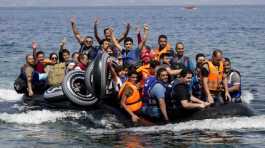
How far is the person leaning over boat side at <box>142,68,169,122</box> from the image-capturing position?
1184 centimetres

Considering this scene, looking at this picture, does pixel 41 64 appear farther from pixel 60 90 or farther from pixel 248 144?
pixel 248 144

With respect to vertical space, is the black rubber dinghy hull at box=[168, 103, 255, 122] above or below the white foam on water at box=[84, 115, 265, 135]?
above

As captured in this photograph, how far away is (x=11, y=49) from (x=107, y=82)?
22.8 m

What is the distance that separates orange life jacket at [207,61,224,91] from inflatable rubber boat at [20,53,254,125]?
0.56 meters

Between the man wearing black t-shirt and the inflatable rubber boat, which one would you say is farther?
the inflatable rubber boat

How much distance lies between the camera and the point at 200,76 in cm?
1278

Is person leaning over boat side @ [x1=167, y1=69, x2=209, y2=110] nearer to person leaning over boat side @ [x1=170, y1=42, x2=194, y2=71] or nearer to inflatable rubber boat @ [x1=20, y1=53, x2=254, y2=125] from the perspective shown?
inflatable rubber boat @ [x1=20, y1=53, x2=254, y2=125]

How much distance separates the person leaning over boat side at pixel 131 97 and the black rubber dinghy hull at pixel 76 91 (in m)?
1.21

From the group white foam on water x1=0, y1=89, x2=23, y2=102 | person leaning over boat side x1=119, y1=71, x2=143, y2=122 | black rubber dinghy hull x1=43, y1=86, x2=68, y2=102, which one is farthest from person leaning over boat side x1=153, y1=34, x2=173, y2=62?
white foam on water x1=0, y1=89, x2=23, y2=102

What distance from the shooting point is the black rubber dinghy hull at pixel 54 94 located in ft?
45.3

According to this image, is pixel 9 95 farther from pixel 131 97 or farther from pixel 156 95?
pixel 156 95

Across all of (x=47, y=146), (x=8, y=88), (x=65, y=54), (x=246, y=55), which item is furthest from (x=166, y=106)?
(x=246, y=55)

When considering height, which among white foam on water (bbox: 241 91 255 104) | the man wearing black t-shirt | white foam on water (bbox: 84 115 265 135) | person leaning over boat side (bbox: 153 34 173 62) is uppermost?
person leaning over boat side (bbox: 153 34 173 62)

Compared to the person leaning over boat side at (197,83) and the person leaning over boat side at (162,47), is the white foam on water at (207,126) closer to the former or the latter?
the person leaning over boat side at (197,83)
